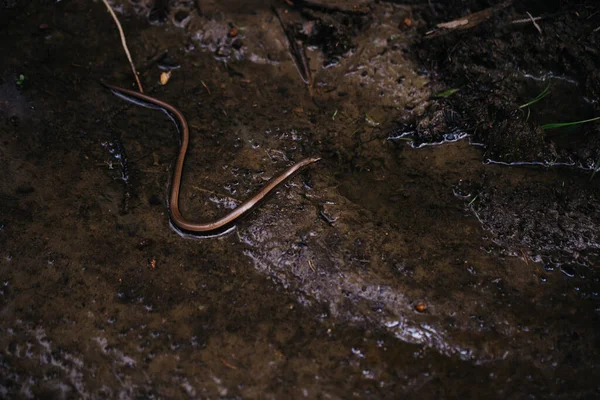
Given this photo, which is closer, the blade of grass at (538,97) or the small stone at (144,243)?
the small stone at (144,243)

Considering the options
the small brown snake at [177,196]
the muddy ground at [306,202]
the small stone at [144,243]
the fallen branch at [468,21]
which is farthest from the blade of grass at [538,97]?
the small stone at [144,243]

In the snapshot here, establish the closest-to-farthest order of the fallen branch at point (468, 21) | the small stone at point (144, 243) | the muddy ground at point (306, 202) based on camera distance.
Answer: the muddy ground at point (306, 202)
the small stone at point (144, 243)
the fallen branch at point (468, 21)

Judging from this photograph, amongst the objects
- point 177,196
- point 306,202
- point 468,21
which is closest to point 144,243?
point 177,196

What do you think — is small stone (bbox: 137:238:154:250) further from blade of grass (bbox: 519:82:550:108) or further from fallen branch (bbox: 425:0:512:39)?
blade of grass (bbox: 519:82:550:108)

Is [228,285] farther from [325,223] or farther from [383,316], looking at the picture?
[383,316]

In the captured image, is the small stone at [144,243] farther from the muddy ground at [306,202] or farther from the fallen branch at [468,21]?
the fallen branch at [468,21]

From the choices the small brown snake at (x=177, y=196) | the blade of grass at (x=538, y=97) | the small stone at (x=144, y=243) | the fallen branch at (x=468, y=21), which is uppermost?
the fallen branch at (x=468, y=21)

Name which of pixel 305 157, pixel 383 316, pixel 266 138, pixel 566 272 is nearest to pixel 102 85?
pixel 266 138

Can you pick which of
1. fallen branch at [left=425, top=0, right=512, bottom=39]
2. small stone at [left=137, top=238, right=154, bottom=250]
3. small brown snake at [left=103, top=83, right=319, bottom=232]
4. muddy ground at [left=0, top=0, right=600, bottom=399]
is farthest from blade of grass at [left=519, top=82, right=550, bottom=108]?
small stone at [left=137, top=238, right=154, bottom=250]
